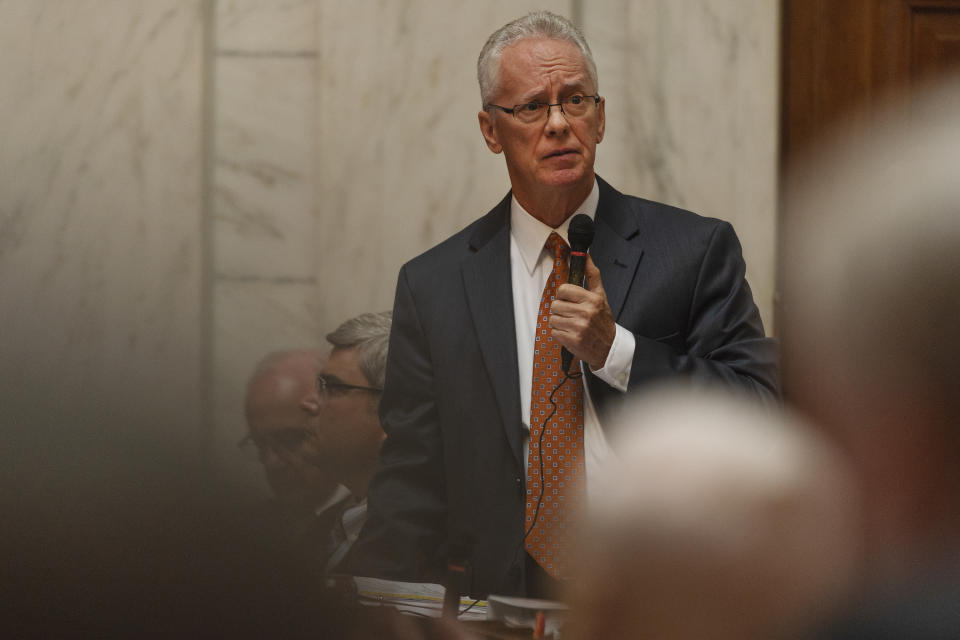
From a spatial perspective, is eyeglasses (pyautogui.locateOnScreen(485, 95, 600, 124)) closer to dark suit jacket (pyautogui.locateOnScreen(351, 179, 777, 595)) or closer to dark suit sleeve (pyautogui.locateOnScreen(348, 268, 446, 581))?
dark suit jacket (pyautogui.locateOnScreen(351, 179, 777, 595))

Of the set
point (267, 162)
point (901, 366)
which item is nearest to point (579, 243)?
point (901, 366)

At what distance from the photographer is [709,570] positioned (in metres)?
0.32

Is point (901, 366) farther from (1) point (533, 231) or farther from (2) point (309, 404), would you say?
(1) point (533, 231)

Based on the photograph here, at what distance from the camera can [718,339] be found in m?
1.71

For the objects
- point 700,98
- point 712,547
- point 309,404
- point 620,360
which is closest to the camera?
point 712,547

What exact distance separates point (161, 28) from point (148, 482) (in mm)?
2541

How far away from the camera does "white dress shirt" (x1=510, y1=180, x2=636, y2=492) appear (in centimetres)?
176

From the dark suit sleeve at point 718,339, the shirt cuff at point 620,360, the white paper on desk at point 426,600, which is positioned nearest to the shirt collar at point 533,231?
the dark suit sleeve at point 718,339

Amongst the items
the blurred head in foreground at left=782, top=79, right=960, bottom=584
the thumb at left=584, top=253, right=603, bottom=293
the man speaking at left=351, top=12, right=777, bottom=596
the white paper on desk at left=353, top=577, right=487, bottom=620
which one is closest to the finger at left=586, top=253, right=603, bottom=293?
the thumb at left=584, top=253, right=603, bottom=293

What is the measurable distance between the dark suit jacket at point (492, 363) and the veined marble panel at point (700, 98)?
75 centimetres

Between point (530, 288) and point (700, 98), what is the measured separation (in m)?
0.99

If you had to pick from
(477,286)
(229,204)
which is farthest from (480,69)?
(229,204)

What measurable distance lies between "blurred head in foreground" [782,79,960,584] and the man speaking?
114 centimetres

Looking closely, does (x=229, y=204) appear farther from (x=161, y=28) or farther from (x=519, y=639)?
(x=519, y=639)
